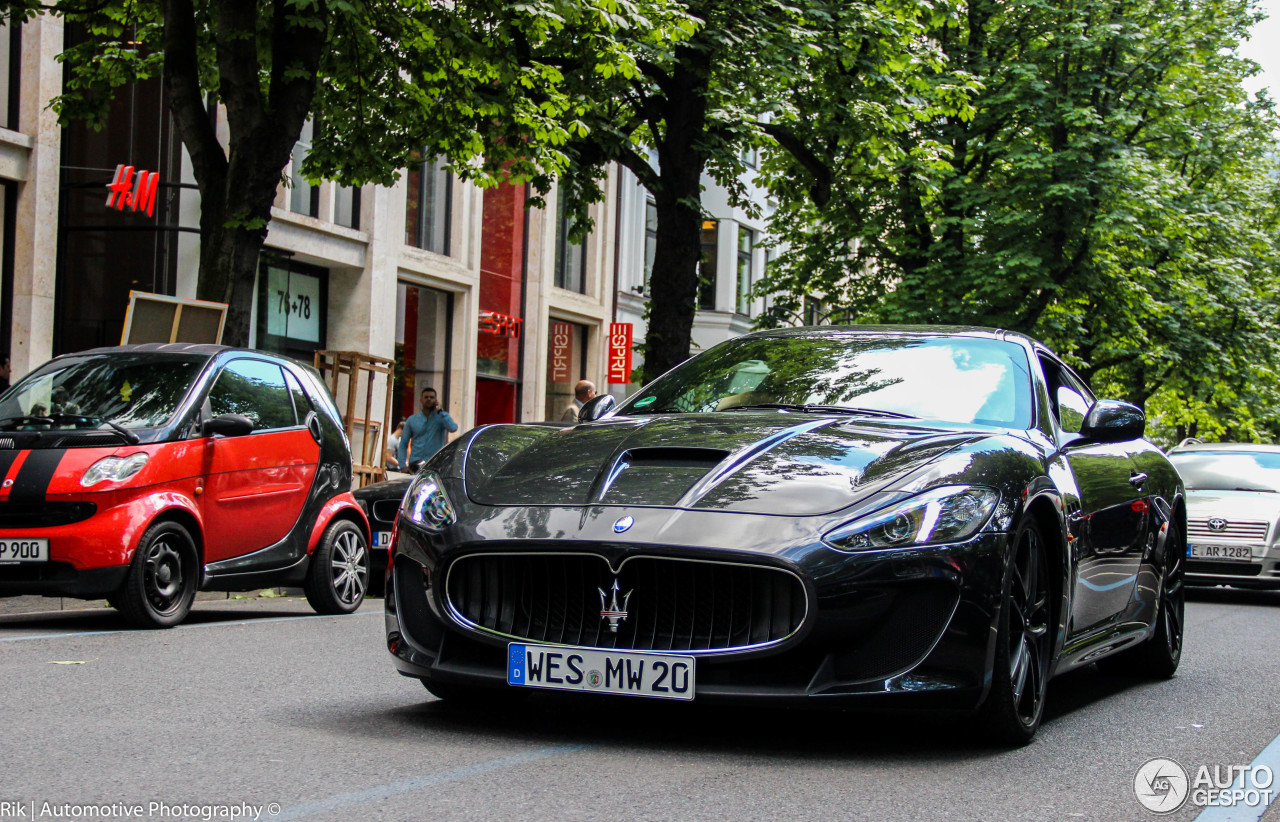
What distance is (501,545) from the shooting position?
495cm

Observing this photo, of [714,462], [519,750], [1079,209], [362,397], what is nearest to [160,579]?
[519,750]

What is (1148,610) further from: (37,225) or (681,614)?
(37,225)

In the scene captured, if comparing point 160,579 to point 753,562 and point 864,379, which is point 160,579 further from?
point 753,562

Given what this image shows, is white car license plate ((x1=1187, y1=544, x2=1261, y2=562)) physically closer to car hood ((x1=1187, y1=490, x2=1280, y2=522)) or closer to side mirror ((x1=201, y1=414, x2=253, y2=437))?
car hood ((x1=1187, y1=490, x2=1280, y2=522))

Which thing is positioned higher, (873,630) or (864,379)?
(864,379)

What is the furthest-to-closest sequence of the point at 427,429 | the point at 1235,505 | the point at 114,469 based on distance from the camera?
the point at 427,429 → the point at 1235,505 → the point at 114,469

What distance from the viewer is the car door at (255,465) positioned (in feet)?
32.1

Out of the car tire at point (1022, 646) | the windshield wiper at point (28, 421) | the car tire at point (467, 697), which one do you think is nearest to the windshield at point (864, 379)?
the car tire at point (1022, 646)

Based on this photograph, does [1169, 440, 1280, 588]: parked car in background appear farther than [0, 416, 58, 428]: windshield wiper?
Yes

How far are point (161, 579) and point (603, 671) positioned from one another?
5233 mm

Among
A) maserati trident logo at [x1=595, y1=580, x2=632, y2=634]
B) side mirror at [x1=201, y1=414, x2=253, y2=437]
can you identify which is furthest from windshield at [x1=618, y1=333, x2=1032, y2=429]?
side mirror at [x1=201, y1=414, x2=253, y2=437]

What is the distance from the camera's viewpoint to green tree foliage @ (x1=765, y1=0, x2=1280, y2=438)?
27.4 metres

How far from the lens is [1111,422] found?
636 cm

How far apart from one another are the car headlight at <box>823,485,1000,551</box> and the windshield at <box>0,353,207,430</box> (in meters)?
5.88
